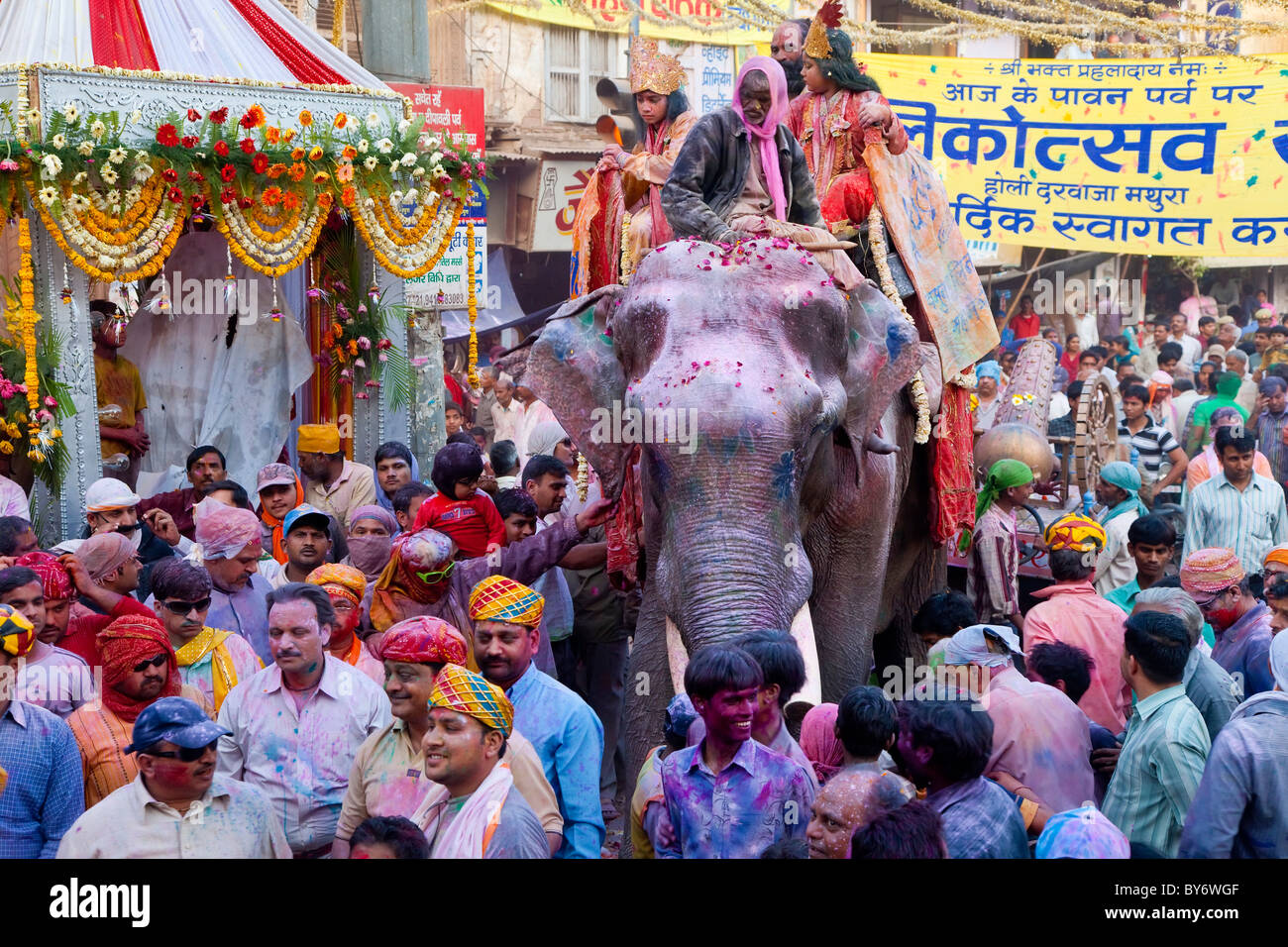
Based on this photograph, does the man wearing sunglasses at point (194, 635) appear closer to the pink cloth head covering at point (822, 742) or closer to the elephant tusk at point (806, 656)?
the elephant tusk at point (806, 656)

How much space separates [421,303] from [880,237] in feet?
20.2

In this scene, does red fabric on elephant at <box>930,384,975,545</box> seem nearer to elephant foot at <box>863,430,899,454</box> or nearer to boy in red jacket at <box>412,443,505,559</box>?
elephant foot at <box>863,430,899,454</box>

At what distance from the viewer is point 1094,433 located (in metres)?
10.9

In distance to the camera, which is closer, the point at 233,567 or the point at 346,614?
the point at 346,614

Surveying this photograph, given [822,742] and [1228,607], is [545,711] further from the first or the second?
[1228,607]

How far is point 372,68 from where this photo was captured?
16.3 m

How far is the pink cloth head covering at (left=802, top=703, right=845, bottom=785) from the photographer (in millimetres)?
4500

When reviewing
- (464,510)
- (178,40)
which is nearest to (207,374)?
(178,40)

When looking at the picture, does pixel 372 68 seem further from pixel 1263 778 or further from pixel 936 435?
pixel 1263 778

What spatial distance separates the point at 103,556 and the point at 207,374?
14.4 feet

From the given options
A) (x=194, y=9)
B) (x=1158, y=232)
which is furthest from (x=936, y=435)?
(x=1158, y=232)

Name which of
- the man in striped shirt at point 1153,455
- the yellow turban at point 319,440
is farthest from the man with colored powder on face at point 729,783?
the man in striped shirt at point 1153,455

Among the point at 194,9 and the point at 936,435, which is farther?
the point at 194,9

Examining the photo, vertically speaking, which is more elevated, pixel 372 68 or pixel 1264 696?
pixel 372 68
